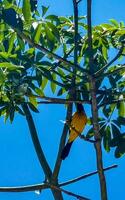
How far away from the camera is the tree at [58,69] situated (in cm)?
406

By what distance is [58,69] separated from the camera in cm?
509

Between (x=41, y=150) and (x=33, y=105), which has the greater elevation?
(x=33, y=105)

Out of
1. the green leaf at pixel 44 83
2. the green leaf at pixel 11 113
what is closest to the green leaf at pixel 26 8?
the green leaf at pixel 11 113

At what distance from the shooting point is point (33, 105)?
15.8 ft

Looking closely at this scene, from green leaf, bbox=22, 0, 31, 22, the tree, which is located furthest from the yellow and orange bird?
green leaf, bbox=22, 0, 31, 22

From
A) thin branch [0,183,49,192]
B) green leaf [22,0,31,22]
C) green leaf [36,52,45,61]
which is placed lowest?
thin branch [0,183,49,192]

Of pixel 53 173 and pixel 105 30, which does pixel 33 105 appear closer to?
pixel 53 173

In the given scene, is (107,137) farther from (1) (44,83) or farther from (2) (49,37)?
(2) (49,37)

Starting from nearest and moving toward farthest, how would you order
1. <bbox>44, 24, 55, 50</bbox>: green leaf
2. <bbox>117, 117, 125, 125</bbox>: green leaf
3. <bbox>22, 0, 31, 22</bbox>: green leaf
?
1. <bbox>22, 0, 31, 22</bbox>: green leaf
2. <bbox>44, 24, 55, 50</bbox>: green leaf
3. <bbox>117, 117, 125, 125</bbox>: green leaf

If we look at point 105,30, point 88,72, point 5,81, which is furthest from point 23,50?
point 105,30

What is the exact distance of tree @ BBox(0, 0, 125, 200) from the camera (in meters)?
4.06

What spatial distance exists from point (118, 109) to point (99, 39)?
654mm

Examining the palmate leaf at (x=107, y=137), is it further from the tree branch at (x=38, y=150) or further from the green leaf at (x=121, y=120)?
the tree branch at (x=38, y=150)

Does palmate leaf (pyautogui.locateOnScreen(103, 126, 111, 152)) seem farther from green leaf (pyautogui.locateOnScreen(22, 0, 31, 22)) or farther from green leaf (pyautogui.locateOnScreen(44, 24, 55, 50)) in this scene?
green leaf (pyautogui.locateOnScreen(22, 0, 31, 22))
